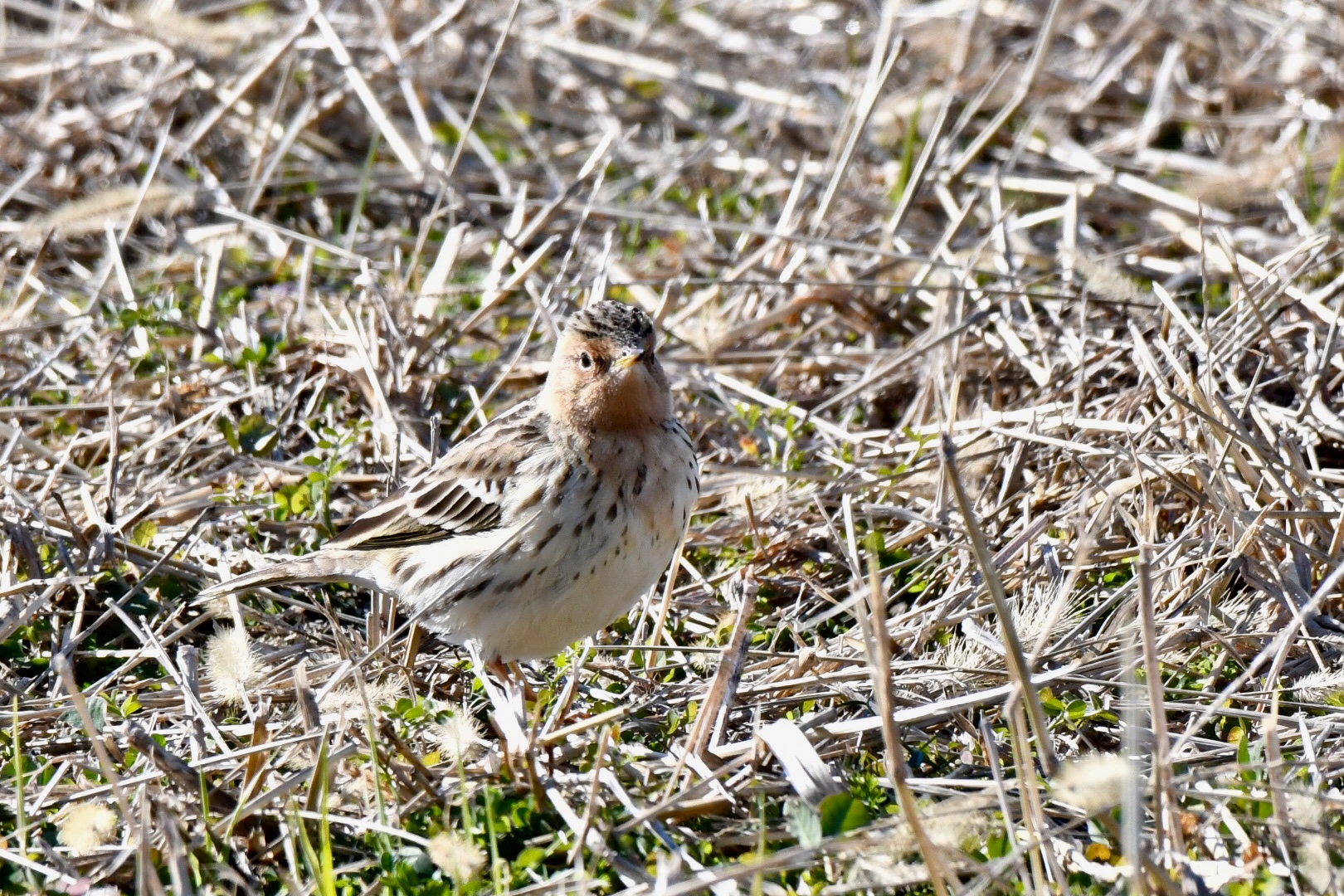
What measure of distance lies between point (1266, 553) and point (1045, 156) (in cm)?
432

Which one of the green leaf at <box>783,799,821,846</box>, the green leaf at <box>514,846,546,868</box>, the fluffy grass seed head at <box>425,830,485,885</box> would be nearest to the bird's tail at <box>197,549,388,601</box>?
the green leaf at <box>514,846,546,868</box>

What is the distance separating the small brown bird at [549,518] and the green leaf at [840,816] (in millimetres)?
1291

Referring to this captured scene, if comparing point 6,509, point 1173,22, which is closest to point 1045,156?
point 1173,22

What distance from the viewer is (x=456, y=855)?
341 cm

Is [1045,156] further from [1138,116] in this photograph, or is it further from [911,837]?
[911,837]

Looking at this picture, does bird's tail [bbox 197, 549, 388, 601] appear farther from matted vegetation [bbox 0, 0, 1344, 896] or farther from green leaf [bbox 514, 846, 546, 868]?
green leaf [bbox 514, 846, 546, 868]

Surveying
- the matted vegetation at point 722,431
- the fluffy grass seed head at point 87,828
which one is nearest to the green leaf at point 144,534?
the matted vegetation at point 722,431

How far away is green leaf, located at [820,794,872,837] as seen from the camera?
12.3 feet

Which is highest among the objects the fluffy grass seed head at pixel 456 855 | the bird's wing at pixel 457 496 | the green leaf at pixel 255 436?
the fluffy grass seed head at pixel 456 855

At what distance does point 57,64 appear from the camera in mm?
9094

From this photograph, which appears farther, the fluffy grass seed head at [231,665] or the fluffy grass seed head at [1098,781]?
the fluffy grass seed head at [231,665]

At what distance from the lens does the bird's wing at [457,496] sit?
5207 millimetres

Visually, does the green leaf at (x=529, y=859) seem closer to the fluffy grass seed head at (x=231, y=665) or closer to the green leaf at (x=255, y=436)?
the fluffy grass seed head at (x=231, y=665)

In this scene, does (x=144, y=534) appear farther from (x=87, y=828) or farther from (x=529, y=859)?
(x=529, y=859)
